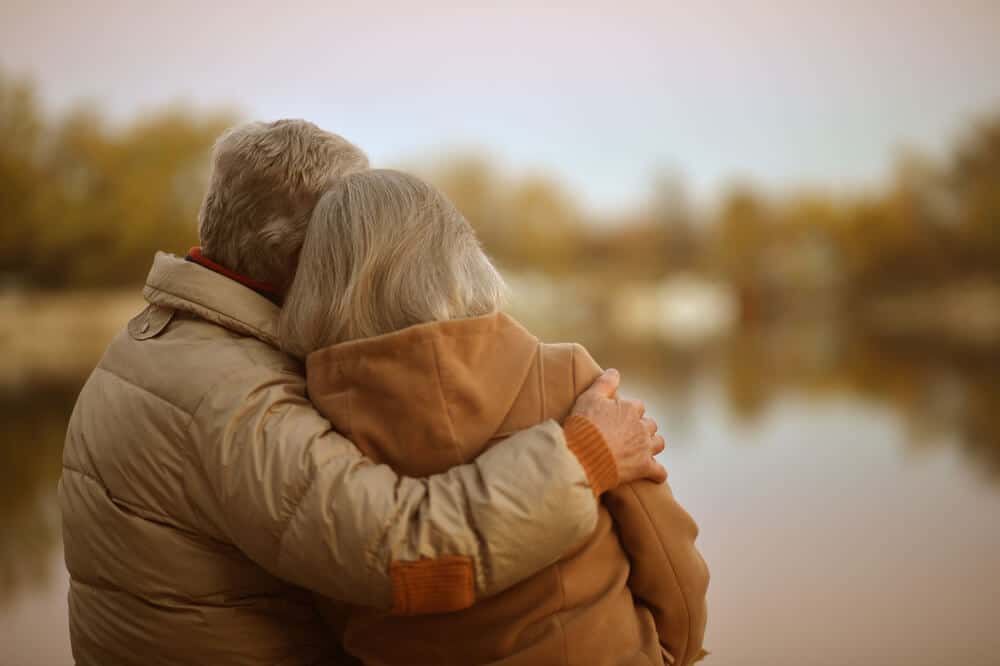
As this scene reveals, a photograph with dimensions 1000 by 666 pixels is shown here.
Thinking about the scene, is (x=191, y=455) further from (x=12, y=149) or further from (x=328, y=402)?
(x=12, y=149)

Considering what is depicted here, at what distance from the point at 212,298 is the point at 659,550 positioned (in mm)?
622

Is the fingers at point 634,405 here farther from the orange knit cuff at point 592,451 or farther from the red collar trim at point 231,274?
the red collar trim at point 231,274

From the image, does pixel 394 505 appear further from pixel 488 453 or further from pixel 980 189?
pixel 980 189

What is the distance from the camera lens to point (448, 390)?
39.8 inches

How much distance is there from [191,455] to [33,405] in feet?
22.8

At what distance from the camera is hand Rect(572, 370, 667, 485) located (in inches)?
40.3

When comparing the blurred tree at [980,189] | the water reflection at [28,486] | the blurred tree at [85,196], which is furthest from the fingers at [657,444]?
the blurred tree at [980,189]

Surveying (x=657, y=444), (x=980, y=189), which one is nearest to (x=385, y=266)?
(x=657, y=444)

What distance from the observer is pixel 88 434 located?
1137 mm

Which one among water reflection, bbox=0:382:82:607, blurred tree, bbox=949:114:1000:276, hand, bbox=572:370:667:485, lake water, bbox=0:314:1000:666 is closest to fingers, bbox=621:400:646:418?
hand, bbox=572:370:667:485

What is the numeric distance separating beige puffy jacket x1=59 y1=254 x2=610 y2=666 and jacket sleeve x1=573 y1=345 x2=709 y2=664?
0.11 meters

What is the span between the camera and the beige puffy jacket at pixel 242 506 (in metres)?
0.94

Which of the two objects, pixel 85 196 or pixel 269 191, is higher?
pixel 269 191

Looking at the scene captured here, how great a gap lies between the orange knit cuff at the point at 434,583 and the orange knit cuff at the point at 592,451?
161 millimetres
